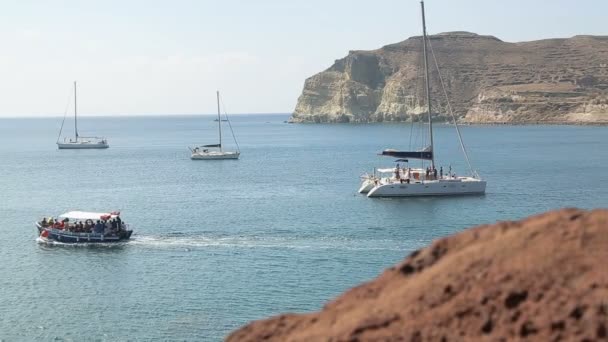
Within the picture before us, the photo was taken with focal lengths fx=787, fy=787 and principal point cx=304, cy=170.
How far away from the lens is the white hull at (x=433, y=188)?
68938 mm

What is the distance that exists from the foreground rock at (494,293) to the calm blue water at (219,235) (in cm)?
1855

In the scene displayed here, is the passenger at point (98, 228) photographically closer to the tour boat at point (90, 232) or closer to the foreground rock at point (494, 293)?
the tour boat at point (90, 232)

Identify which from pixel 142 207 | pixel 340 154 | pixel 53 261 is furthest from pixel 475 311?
pixel 340 154

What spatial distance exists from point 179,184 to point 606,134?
4578 inches

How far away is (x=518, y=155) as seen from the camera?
120m

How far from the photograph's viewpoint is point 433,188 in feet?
226

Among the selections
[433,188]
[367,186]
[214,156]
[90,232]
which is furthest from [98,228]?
[214,156]

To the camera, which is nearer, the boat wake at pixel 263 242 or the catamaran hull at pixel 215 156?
the boat wake at pixel 263 242

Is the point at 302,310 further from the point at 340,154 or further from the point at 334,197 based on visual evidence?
the point at 340,154

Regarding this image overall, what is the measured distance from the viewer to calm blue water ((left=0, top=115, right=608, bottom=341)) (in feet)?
109

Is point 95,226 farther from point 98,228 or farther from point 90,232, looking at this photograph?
point 90,232

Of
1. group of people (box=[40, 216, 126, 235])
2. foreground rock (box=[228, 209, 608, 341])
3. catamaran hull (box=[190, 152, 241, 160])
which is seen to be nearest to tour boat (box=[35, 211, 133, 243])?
group of people (box=[40, 216, 126, 235])

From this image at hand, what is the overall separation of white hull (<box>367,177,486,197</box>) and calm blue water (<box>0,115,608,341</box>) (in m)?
1.40

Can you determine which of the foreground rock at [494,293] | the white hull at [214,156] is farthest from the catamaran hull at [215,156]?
the foreground rock at [494,293]
